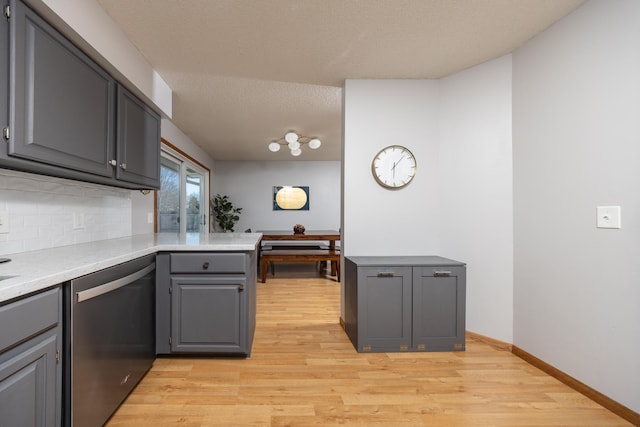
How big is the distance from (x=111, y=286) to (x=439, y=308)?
7.10 feet

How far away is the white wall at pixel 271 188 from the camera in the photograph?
23.9 feet

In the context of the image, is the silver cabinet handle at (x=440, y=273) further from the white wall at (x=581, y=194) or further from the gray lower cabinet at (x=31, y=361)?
the gray lower cabinet at (x=31, y=361)

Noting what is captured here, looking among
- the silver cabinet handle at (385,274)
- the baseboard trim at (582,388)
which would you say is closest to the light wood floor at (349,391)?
the baseboard trim at (582,388)

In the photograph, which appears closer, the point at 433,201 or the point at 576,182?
the point at 576,182

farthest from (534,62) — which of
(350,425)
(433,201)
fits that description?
(350,425)

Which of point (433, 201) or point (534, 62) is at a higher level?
point (534, 62)

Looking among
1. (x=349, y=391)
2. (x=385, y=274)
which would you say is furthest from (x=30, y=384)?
(x=385, y=274)

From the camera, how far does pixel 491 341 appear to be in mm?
2611

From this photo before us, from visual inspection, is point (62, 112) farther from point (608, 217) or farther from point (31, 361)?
point (608, 217)

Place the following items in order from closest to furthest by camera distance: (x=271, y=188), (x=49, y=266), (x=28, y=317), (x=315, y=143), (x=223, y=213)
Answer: (x=28, y=317) < (x=49, y=266) < (x=315, y=143) < (x=223, y=213) < (x=271, y=188)

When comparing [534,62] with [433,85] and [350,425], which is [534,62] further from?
[350,425]

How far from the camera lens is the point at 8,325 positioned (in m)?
0.95

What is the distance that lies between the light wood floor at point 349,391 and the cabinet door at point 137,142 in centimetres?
135

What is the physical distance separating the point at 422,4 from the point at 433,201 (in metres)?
1.56
